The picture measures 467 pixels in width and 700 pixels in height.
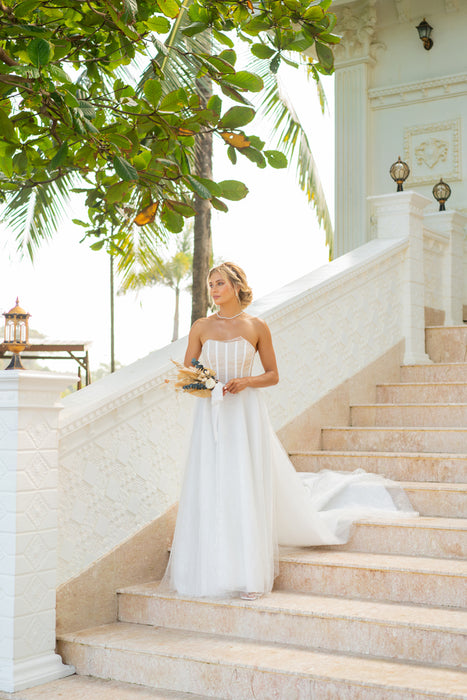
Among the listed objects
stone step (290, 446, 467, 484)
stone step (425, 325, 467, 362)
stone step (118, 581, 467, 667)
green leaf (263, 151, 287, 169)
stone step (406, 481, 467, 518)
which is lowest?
stone step (118, 581, 467, 667)

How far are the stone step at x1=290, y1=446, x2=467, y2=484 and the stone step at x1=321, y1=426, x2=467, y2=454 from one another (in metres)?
0.11

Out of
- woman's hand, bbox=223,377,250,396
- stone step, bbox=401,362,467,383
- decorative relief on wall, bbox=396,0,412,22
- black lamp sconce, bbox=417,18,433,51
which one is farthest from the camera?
decorative relief on wall, bbox=396,0,412,22

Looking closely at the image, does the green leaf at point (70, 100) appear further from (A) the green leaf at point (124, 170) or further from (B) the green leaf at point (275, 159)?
(B) the green leaf at point (275, 159)

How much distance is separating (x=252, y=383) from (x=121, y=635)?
4.49ft

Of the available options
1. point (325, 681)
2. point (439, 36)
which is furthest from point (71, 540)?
point (439, 36)

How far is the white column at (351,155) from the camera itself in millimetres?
9648

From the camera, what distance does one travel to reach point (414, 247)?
6.83m

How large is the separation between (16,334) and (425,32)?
7.17m

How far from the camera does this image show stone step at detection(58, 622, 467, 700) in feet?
10.4

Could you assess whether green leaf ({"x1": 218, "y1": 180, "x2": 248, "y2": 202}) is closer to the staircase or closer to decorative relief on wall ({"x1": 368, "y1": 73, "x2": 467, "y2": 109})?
the staircase

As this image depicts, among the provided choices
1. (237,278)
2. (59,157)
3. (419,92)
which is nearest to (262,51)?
(59,157)

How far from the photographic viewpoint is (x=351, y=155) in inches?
383

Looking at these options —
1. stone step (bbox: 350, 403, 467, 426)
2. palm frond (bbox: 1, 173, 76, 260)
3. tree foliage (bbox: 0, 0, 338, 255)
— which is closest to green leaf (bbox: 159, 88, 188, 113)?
tree foliage (bbox: 0, 0, 338, 255)

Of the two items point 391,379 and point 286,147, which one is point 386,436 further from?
point 286,147
